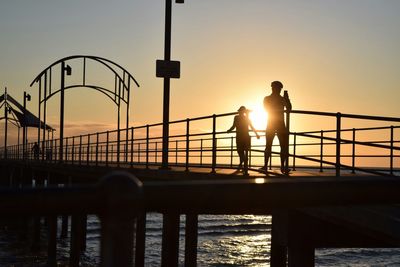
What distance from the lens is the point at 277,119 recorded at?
38.7ft

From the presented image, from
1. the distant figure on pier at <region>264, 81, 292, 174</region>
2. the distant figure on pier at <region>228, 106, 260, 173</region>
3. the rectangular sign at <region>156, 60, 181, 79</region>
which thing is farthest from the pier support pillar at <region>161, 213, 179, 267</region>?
the rectangular sign at <region>156, 60, 181, 79</region>

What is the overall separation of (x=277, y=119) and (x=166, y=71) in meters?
3.68

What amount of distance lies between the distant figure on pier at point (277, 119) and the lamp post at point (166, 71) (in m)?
2.85

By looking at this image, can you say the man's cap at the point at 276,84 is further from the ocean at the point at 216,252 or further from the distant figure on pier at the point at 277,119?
the ocean at the point at 216,252

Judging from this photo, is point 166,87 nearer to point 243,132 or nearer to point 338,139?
point 243,132

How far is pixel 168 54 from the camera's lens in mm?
14938

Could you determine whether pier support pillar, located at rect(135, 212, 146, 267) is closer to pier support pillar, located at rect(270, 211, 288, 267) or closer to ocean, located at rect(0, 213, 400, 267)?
ocean, located at rect(0, 213, 400, 267)

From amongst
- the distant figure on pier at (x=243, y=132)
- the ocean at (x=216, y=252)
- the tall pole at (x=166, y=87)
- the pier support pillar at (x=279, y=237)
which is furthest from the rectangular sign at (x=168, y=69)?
the ocean at (x=216, y=252)

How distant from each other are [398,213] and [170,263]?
7.90m

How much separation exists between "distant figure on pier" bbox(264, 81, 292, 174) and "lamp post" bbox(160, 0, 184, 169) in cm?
285

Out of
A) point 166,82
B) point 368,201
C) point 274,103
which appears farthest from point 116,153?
point 368,201

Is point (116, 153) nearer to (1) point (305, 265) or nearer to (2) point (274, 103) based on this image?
(2) point (274, 103)

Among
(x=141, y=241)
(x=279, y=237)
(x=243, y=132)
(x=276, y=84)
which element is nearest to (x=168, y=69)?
(x=243, y=132)

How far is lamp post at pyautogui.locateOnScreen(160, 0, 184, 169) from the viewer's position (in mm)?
14555
